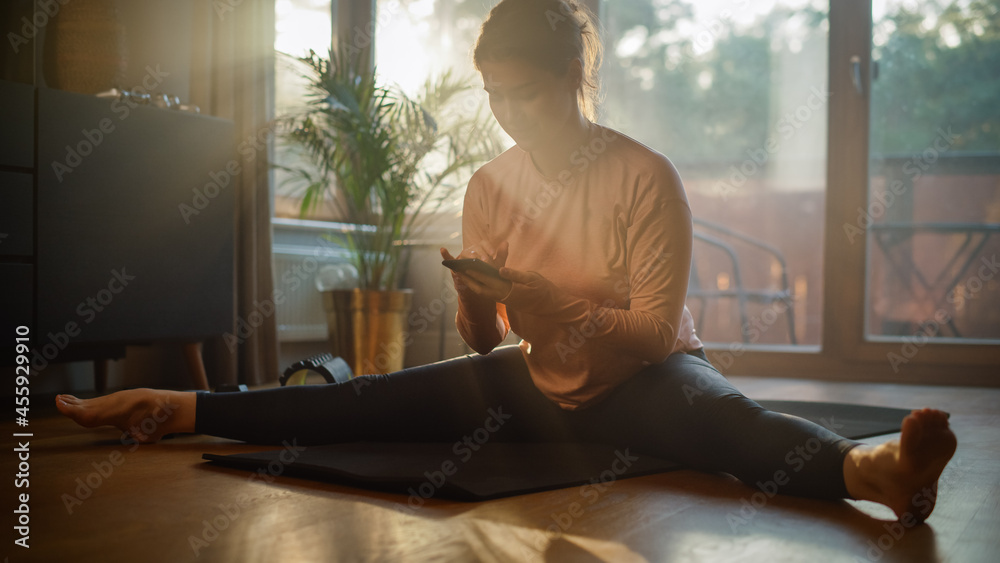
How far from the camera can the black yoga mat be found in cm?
114

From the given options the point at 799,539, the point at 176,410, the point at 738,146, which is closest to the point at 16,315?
the point at 176,410

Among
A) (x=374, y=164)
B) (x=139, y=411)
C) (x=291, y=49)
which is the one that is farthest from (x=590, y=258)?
(x=291, y=49)

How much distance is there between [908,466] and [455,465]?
65cm

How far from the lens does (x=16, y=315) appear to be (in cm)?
200

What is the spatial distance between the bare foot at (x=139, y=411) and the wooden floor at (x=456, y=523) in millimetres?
110

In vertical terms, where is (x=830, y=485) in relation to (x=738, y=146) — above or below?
below

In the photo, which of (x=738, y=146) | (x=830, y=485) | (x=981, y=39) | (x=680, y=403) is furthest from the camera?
(x=738, y=146)

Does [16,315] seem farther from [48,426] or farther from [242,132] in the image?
[242,132]

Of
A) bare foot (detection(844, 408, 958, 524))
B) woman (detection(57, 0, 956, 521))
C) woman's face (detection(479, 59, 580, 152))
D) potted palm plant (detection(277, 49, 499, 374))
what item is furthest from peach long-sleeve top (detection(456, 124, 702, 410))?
potted palm plant (detection(277, 49, 499, 374))

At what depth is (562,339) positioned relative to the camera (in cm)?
132

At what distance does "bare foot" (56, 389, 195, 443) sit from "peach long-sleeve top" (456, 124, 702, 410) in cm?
54

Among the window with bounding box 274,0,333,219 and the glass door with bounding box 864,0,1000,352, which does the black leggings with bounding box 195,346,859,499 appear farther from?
the glass door with bounding box 864,0,1000,352

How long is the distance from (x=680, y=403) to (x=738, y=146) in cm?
334

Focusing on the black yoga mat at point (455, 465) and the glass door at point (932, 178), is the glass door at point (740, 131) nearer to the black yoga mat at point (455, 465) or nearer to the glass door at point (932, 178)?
the glass door at point (932, 178)
